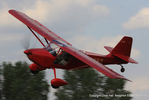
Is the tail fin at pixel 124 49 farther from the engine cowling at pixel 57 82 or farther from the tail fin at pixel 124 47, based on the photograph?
the engine cowling at pixel 57 82

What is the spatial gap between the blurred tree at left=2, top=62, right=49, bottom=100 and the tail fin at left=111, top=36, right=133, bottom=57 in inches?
861

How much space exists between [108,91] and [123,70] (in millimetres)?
22115

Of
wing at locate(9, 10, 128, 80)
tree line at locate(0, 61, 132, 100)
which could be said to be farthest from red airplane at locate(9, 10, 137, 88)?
tree line at locate(0, 61, 132, 100)

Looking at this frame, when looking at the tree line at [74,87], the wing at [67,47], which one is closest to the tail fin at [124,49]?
the wing at [67,47]

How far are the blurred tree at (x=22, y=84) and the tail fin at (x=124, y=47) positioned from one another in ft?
71.7

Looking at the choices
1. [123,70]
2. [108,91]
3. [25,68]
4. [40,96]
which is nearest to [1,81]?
[25,68]

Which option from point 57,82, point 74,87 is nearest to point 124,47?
point 57,82

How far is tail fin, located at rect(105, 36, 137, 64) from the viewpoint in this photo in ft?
57.0

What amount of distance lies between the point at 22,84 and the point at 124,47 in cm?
2570

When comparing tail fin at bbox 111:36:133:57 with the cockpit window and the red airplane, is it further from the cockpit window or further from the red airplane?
the cockpit window

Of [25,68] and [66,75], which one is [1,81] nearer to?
[25,68]

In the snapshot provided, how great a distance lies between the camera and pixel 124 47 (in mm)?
17422

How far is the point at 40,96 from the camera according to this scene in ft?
127

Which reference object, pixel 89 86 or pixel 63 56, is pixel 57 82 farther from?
pixel 89 86
